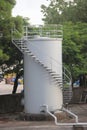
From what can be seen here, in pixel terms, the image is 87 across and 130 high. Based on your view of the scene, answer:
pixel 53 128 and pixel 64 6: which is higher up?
pixel 64 6

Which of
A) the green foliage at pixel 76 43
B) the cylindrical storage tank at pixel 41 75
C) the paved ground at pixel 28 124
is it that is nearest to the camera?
the paved ground at pixel 28 124

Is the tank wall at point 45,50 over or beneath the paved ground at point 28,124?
over

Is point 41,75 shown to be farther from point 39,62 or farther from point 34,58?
point 34,58

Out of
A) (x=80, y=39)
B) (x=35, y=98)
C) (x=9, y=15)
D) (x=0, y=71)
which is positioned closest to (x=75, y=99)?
(x=80, y=39)

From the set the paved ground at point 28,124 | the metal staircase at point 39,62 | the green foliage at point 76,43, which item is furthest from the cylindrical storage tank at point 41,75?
the green foliage at point 76,43

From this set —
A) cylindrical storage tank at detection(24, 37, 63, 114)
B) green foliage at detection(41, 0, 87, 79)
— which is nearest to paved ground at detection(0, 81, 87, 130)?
cylindrical storage tank at detection(24, 37, 63, 114)

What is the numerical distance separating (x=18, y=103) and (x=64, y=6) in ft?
66.3

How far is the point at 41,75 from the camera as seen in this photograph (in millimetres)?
29812

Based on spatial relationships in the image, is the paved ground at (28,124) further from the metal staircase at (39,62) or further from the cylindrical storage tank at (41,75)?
the metal staircase at (39,62)

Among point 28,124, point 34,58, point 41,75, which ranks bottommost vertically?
point 28,124

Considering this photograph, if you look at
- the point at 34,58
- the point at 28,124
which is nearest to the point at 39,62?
the point at 34,58

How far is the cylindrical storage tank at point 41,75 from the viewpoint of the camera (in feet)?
97.7

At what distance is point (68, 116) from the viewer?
3011cm

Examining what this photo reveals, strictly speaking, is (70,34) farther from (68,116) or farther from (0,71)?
(68,116)
